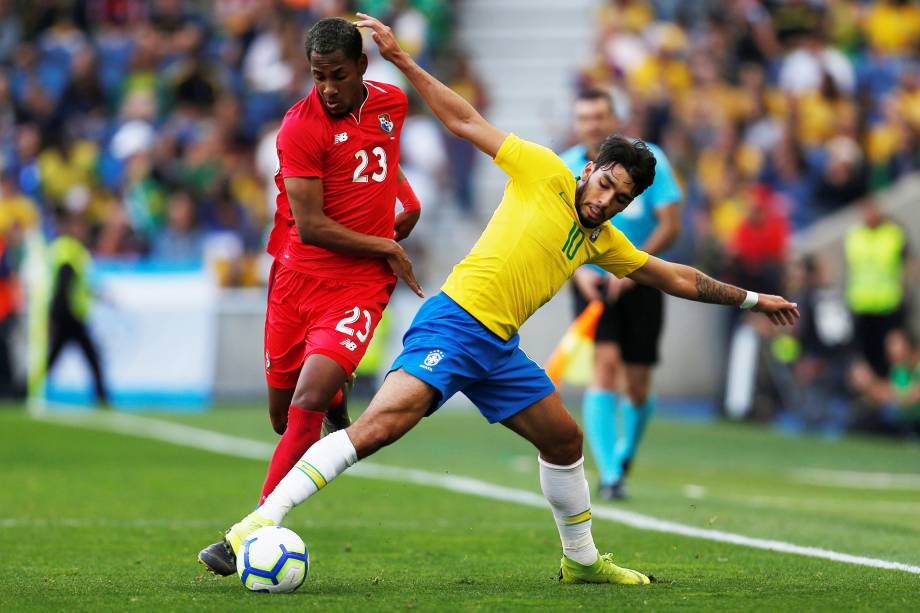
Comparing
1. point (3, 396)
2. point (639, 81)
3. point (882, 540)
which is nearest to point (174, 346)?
point (3, 396)

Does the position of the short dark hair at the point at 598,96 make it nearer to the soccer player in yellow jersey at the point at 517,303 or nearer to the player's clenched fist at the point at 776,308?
the player's clenched fist at the point at 776,308

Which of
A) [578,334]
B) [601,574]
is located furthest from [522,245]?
[578,334]

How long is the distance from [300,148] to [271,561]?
1.94 m

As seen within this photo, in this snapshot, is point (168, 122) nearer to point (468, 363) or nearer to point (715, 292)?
point (715, 292)

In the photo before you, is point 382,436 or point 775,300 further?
point 775,300

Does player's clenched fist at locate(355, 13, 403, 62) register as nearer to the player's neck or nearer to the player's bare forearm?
the player's neck

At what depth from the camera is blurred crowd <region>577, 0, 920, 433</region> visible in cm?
1884

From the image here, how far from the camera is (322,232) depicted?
7.34 metres

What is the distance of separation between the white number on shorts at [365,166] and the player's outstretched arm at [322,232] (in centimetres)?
23

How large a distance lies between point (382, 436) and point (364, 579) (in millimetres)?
821

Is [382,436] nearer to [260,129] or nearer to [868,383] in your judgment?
[868,383]

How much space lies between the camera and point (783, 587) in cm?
684

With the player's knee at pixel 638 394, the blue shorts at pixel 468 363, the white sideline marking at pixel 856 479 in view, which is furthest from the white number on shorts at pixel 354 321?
the white sideline marking at pixel 856 479

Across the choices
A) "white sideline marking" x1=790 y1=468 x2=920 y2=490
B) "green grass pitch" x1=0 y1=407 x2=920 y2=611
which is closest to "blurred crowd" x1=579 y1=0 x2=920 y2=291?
"green grass pitch" x1=0 y1=407 x2=920 y2=611
